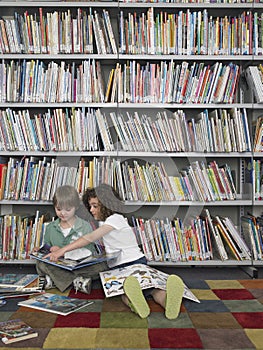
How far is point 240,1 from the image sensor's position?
2951 mm

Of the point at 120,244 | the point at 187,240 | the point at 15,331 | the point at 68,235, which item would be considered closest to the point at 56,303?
the point at 15,331

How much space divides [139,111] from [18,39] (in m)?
0.95

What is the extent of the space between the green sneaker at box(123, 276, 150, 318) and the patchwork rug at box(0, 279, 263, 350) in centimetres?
3

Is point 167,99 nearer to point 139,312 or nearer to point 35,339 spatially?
point 139,312

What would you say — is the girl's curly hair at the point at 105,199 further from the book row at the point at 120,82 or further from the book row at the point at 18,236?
the book row at the point at 120,82

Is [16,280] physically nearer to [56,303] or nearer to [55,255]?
[55,255]

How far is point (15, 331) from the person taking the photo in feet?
5.20

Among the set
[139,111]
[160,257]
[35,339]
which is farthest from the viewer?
[139,111]

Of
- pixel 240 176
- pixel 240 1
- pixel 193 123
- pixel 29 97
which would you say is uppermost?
pixel 240 1

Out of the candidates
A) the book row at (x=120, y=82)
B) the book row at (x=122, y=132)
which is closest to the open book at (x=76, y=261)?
the book row at (x=122, y=132)

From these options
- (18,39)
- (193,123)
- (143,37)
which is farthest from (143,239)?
A: (18,39)

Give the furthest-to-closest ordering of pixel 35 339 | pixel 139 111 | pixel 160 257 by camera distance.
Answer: pixel 139 111
pixel 160 257
pixel 35 339

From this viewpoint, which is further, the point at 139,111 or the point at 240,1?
the point at 139,111

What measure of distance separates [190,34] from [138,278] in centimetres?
169
